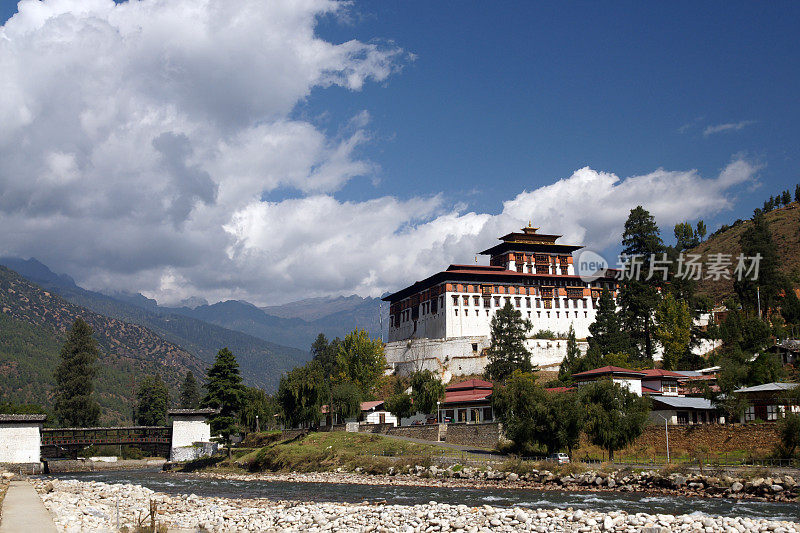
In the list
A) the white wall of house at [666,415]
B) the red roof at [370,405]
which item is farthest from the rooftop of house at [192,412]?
the white wall of house at [666,415]

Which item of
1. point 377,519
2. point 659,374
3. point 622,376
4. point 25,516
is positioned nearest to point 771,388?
point 622,376

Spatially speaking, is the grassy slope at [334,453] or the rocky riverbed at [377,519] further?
the grassy slope at [334,453]

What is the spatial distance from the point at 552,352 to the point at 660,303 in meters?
21.7

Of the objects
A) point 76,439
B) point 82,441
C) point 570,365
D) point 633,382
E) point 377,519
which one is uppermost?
point 570,365

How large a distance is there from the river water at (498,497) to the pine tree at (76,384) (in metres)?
46.9

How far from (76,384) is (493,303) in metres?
57.6

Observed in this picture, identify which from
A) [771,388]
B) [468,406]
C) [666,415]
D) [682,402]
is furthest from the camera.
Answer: [468,406]

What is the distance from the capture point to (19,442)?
70688 mm

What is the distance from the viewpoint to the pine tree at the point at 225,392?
245 ft

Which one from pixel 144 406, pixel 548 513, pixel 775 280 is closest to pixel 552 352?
pixel 775 280

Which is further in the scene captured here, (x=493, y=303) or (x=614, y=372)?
(x=493, y=303)

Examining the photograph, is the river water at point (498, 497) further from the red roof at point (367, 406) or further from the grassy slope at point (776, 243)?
the grassy slope at point (776, 243)

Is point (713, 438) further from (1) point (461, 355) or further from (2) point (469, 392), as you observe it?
(1) point (461, 355)

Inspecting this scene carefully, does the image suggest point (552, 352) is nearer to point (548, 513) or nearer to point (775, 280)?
point (775, 280)
